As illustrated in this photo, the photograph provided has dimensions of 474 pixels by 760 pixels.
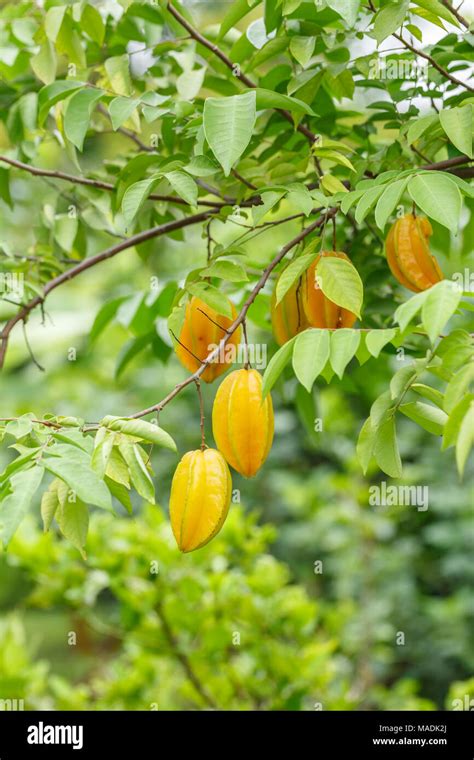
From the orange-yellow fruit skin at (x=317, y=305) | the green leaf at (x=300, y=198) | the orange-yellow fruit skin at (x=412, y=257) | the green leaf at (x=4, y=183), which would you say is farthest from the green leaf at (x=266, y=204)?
the green leaf at (x=4, y=183)

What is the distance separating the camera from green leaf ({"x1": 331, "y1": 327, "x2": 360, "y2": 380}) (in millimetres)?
759

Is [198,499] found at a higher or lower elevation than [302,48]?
lower

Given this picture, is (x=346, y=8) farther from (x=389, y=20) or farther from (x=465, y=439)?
(x=465, y=439)

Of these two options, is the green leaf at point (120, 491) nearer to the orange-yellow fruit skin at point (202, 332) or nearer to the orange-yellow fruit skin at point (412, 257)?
the orange-yellow fruit skin at point (202, 332)

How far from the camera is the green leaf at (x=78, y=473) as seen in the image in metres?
0.67

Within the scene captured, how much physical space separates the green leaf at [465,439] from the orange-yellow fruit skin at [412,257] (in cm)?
42

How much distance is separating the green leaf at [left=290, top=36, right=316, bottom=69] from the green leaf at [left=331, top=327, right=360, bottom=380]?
0.39 meters

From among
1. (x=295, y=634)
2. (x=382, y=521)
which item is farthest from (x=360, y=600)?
(x=295, y=634)

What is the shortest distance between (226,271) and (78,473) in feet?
1.08

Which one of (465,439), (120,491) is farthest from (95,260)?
(465,439)

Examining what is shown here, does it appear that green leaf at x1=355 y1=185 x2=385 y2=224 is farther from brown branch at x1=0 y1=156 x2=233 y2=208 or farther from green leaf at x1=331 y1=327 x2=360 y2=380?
brown branch at x1=0 y1=156 x2=233 y2=208

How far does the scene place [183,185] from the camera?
2.79 ft
